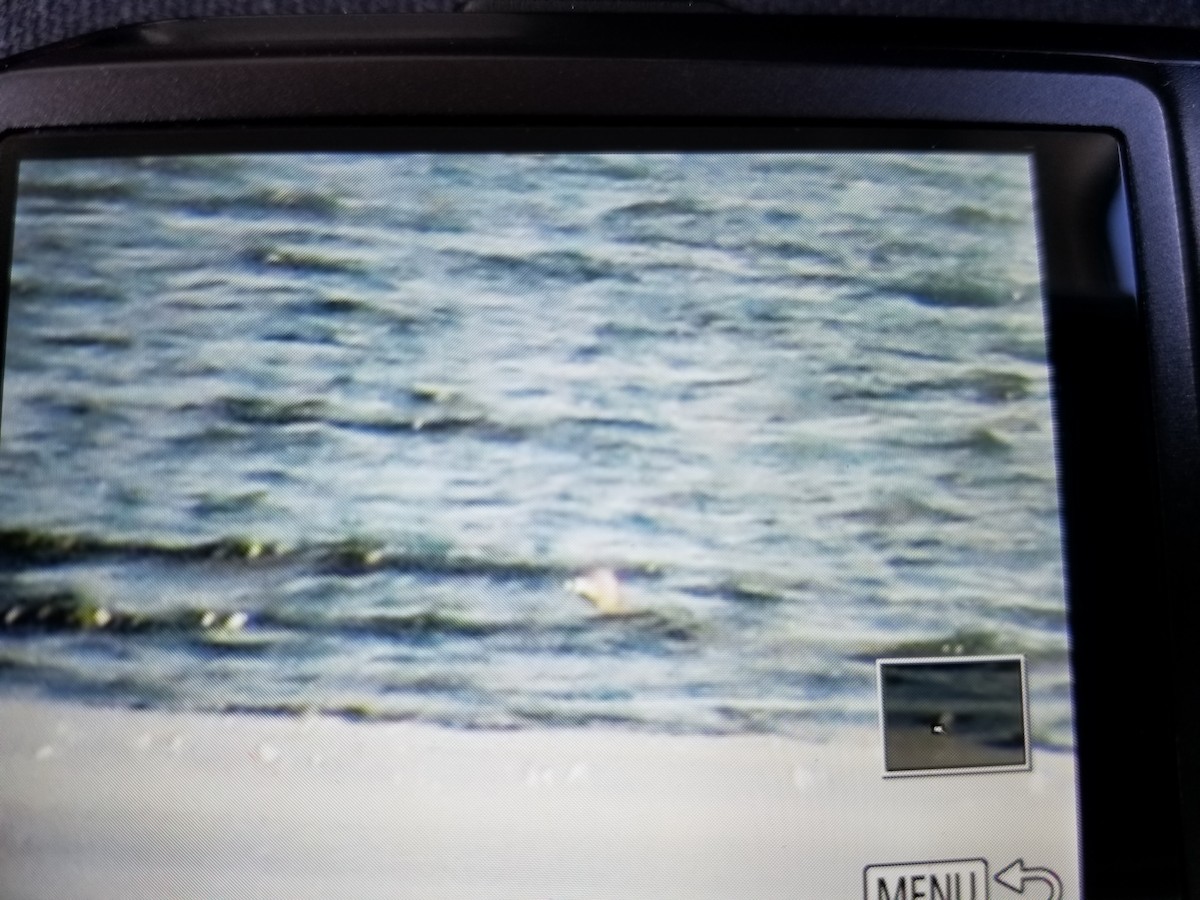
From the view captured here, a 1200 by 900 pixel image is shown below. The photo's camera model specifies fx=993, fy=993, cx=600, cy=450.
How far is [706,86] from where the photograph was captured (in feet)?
1.14

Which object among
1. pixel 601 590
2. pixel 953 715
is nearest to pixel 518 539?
pixel 601 590

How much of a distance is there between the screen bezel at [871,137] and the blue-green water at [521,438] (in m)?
0.01

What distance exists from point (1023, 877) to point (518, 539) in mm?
204

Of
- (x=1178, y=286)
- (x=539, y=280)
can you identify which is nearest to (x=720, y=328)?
(x=539, y=280)

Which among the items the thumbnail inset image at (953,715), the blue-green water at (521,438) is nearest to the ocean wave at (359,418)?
the blue-green water at (521,438)

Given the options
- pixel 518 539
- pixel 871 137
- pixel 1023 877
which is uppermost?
pixel 871 137

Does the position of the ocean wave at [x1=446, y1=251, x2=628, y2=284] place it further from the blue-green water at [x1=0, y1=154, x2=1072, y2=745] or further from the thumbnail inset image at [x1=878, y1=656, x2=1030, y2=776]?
the thumbnail inset image at [x1=878, y1=656, x2=1030, y2=776]

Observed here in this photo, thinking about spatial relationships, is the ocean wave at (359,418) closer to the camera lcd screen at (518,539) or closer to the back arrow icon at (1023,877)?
the camera lcd screen at (518,539)

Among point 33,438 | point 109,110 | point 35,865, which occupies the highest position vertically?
point 109,110

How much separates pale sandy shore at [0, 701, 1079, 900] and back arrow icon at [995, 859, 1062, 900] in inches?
1.4

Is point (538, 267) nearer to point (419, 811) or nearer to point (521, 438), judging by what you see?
point (521, 438)

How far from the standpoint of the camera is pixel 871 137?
1.15ft

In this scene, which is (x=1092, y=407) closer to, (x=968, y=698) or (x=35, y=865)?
(x=968, y=698)

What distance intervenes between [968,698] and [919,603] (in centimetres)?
4
